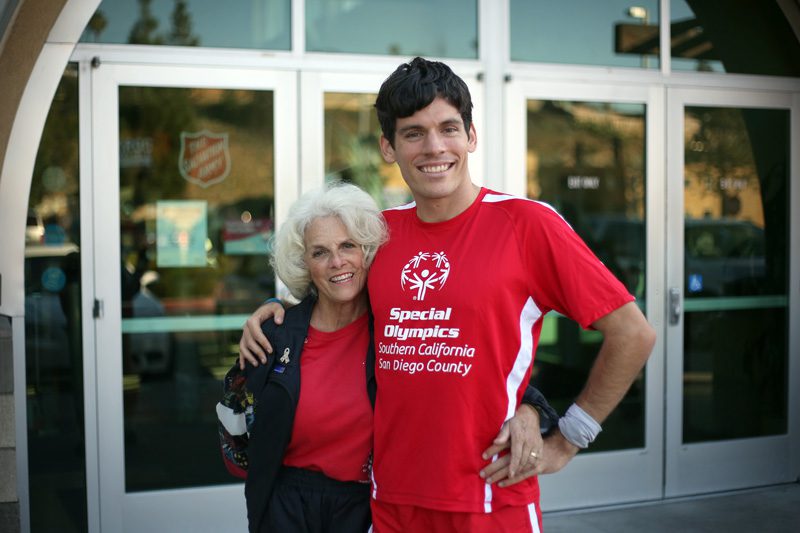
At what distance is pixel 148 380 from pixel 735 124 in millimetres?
4070

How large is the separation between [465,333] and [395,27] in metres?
3.47

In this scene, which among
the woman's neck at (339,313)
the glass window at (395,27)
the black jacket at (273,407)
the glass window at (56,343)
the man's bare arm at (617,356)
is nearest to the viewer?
the man's bare arm at (617,356)

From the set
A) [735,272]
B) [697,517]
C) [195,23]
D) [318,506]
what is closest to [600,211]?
[735,272]

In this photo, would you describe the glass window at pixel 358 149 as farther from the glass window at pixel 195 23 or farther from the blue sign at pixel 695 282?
the blue sign at pixel 695 282

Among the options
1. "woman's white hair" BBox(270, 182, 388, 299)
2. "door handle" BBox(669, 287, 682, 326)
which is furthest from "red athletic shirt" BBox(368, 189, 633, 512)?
"door handle" BBox(669, 287, 682, 326)

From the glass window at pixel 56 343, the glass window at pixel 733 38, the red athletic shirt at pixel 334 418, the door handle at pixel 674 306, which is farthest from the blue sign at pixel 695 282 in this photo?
the red athletic shirt at pixel 334 418

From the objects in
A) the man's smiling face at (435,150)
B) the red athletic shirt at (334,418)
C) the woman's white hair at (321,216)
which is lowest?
the red athletic shirt at (334,418)

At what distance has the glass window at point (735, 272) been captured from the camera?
5.95m

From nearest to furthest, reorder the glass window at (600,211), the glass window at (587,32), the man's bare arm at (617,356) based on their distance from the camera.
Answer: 1. the man's bare arm at (617,356)
2. the glass window at (587,32)
3. the glass window at (600,211)

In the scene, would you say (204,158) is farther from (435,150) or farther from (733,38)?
(733,38)

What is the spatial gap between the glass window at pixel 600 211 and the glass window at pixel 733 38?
58 cm

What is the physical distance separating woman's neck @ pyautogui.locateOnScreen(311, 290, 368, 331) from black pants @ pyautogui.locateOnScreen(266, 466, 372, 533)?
423 mm

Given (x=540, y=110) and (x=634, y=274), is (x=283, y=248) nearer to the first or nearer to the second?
(x=540, y=110)

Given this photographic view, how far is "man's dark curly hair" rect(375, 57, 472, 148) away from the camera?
2.39 meters
